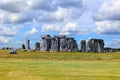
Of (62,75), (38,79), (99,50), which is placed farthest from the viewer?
(99,50)

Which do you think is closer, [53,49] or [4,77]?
[4,77]

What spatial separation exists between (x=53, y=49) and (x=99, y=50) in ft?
85.8

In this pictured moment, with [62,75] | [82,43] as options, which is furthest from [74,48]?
[62,75]

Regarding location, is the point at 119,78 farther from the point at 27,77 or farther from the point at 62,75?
the point at 27,77

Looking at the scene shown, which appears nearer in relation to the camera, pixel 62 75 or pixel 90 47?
pixel 62 75

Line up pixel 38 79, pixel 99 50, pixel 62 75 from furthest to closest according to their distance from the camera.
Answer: pixel 99 50 → pixel 62 75 → pixel 38 79

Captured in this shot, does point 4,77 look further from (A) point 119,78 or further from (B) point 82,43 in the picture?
(B) point 82,43

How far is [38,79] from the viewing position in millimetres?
31422

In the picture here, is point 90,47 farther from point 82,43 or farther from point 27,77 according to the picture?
point 27,77

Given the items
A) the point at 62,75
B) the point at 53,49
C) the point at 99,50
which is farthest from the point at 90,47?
the point at 62,75

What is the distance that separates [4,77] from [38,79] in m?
3.63

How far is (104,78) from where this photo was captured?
32.8 m

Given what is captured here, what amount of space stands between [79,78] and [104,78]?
241cm

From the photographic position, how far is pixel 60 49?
650 feet
